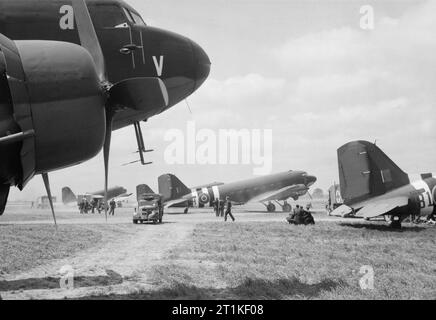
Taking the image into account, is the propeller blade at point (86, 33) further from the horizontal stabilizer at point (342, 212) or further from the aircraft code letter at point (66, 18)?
the horizontal stabilizer at point (342, 212)

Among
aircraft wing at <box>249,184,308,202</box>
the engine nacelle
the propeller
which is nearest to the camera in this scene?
the engine nacelle

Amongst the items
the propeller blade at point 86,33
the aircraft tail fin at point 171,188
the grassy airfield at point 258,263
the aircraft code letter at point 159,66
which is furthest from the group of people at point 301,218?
the aircraft tail fin at point 171,188

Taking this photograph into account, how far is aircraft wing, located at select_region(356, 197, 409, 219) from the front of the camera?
20.5 metres

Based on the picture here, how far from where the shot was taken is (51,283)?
9289mm

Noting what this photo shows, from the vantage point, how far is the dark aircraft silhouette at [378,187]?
69.4 ft

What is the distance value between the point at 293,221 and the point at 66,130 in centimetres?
2116

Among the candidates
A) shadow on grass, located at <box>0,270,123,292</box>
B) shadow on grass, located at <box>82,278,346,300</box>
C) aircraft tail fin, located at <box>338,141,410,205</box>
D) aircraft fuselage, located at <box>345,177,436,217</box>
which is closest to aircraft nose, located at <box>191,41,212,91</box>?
shadow on grass, located at <box>82,278,346,300</box>

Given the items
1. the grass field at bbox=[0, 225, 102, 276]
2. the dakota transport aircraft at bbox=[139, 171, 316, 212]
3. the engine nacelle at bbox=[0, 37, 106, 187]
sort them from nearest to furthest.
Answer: the engine nacelle at bbox=[0, 37, 106, 187], the grass field at bbox=[0, 225, 102, 276], the dakota transport aircraft at bbox=[139, 171, 316, 212]

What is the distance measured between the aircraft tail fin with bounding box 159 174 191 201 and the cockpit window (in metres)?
41.5

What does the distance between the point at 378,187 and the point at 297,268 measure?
13317 mm

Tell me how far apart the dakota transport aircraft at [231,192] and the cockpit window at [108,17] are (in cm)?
4041

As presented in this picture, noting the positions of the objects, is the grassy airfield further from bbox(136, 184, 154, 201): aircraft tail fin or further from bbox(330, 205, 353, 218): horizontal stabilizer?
bbox(136, 184, 154, 201): aircraft tail fin

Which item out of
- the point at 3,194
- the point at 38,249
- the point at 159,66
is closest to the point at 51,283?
the point at 3,194
